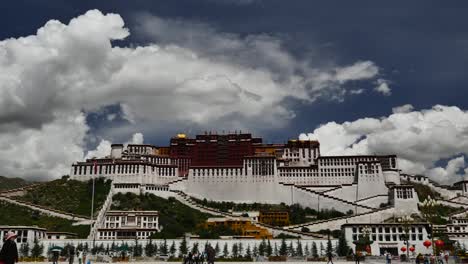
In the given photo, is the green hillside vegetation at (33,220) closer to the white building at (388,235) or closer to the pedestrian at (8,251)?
the white building at (388,235)

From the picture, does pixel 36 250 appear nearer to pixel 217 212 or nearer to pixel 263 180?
pixel 217 212

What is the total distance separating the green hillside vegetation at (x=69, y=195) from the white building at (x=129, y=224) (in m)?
4.98

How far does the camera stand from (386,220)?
93062 mm

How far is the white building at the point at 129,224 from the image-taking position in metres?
76.9

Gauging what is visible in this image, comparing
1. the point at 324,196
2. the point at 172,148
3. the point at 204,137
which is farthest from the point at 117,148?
the point at 324,196

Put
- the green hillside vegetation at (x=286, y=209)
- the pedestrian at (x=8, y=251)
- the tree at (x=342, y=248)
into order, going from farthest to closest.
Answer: the green hillside vegetation at (x=286, y=209), the tree at (x=342, y=248), the pedestrian at (x=8, y=251)

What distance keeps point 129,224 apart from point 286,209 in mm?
37068

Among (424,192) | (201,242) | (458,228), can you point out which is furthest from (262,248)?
(424,192)

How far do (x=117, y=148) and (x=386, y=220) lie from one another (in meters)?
70.8

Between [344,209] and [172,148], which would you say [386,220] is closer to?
[344,209]

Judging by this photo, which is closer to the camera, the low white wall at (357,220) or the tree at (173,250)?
the tree at (173,250)

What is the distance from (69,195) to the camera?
9888cm

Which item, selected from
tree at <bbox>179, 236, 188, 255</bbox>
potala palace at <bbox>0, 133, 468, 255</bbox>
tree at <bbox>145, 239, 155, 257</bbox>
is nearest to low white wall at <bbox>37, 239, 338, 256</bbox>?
tree at <bbox>179, 236, 188, 255</bbox>

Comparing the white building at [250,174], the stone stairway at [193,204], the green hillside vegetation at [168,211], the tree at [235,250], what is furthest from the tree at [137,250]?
the white building at [250,174]
